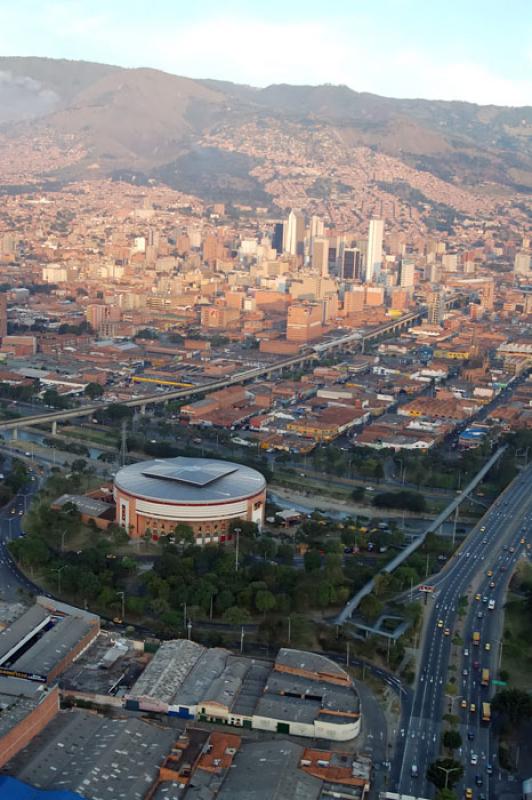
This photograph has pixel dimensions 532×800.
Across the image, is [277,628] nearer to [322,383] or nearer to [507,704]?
[507,704]

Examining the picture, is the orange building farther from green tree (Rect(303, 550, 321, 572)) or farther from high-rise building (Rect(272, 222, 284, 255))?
green tree (Rect(303, 550, 321, 572))

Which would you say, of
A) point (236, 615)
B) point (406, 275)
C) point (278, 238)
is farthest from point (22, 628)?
point (278, 238)

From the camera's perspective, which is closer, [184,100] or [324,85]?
[184,100]

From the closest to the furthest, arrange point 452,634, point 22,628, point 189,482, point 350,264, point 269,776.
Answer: point 269,776 → point 22,628 → point 452,634 → point 189,482 → point 350,264

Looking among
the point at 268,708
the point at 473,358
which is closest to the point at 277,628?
the point at 268,708

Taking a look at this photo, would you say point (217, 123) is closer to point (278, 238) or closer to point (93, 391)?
point (278, 238)

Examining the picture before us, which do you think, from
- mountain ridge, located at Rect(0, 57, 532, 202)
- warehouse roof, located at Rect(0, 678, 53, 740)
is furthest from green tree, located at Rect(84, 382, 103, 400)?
mountain ridge, located at Rect(0, 57, 532, 202)
